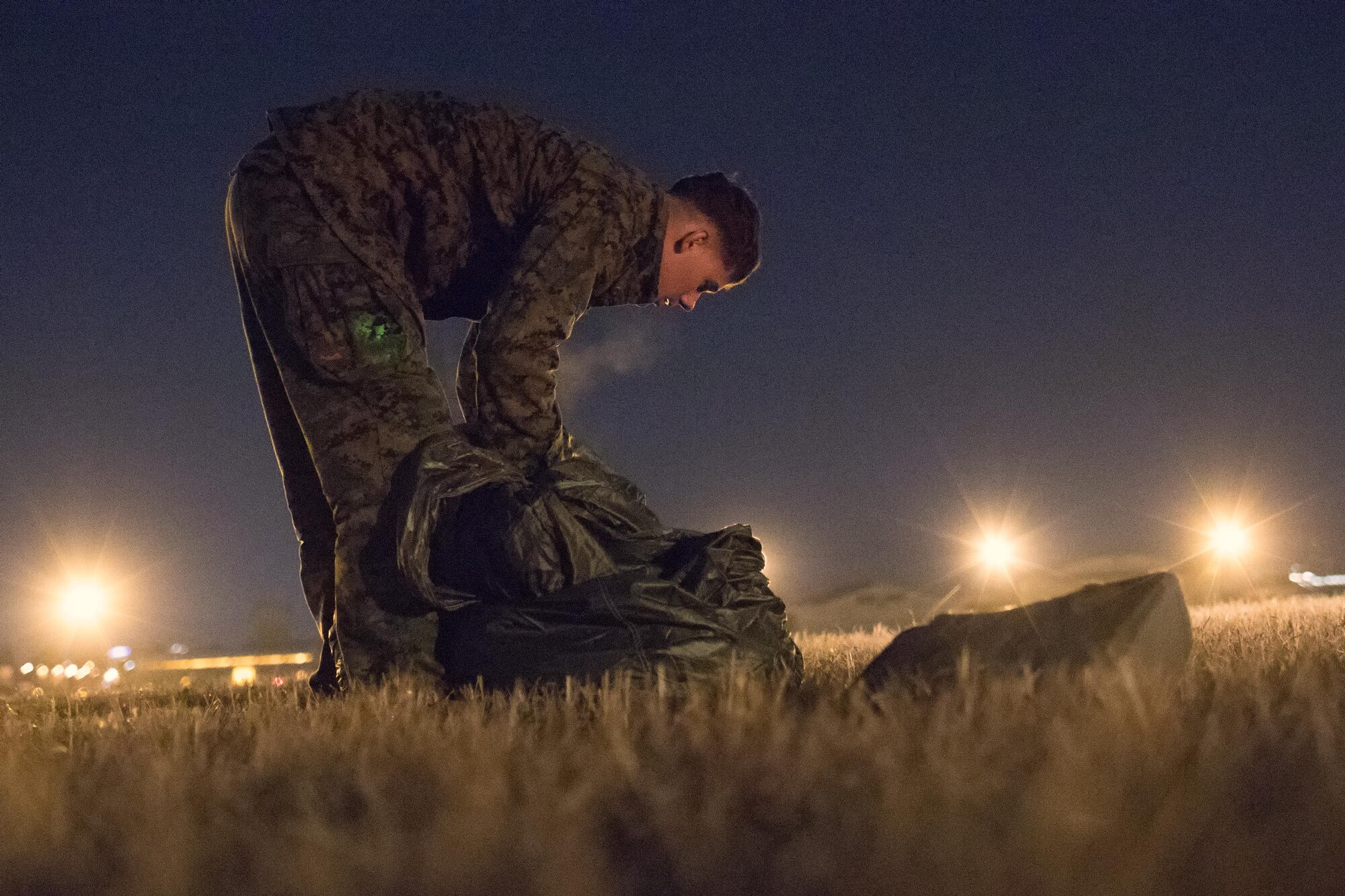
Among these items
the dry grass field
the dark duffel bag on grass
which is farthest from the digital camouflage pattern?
the dark duffel bag on grass

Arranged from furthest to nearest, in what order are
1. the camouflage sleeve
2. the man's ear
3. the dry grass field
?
the man's ear
the camouflage sleeve
the dry grass field

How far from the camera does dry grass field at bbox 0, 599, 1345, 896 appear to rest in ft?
3.60

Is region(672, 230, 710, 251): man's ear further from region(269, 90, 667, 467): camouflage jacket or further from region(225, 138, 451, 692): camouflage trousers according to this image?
region(225, 138, 451, 692): camouflage trousers

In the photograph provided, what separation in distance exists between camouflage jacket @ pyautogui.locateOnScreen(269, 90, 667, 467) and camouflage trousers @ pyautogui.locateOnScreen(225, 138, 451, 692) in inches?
4.1

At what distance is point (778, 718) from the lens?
1944 mm

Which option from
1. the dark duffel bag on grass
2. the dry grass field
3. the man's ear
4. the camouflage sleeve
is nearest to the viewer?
the dry grass field

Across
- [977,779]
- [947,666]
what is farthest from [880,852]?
[947,666]

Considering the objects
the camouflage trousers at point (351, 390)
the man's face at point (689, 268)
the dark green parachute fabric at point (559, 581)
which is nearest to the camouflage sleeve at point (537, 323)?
the dark green parachute fabric at point (559, 581)

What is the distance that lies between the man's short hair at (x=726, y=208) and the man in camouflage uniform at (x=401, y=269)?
86 millimetres

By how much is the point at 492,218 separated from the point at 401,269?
1.25 feet

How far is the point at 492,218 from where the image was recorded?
3.61 metres

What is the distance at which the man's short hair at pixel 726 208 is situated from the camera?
3.77m

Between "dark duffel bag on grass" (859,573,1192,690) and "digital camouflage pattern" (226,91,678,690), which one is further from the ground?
"digital camouflage pattern" (226,91,678,690)

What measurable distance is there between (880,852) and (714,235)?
116 inches
